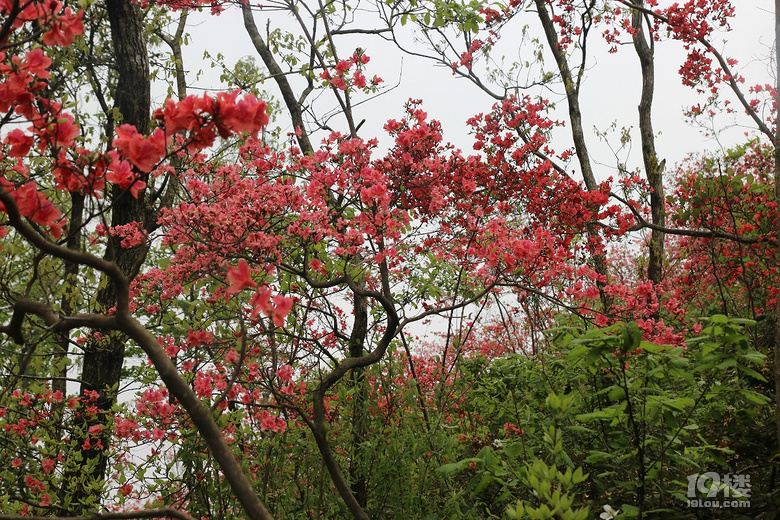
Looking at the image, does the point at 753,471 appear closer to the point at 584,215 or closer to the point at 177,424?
the point at 584,215

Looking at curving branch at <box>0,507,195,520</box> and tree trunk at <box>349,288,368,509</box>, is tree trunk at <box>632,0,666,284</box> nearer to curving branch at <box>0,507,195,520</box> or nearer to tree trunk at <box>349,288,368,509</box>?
tree trunk at <box>349,288,368,509</box>

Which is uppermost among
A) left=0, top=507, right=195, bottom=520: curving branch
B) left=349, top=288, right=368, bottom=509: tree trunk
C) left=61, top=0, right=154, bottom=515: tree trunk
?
left=61, top=0, right=154, bottom=515: tree trunk

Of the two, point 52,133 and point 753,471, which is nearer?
point 52,133

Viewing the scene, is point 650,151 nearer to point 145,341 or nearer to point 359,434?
point 359,434

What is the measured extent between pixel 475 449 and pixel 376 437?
1559 mm

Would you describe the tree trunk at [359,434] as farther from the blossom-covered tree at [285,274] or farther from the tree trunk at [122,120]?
the tree trunk at [122,120]

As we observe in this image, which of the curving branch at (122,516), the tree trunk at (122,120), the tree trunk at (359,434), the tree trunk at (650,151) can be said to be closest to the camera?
the curving branch at (122,516)

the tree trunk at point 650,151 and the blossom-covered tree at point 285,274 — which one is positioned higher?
the tree trunk at point 650,151

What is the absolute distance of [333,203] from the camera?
4.57m

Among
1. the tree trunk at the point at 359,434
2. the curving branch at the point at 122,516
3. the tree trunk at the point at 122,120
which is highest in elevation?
the tree trunk at the point at 122,120

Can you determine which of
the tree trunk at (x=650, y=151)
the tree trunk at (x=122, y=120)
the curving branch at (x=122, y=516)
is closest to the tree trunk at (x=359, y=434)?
the curving branch at (x=122, y=516)

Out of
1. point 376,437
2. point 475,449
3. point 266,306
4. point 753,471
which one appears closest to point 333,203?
point 376,437

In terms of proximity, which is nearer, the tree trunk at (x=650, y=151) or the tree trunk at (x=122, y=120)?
the tree trunk at (x=122, y=120)

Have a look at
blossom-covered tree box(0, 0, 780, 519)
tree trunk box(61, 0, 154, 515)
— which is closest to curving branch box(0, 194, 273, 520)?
blossom-covered tree box(0, 0, 780, 519)
